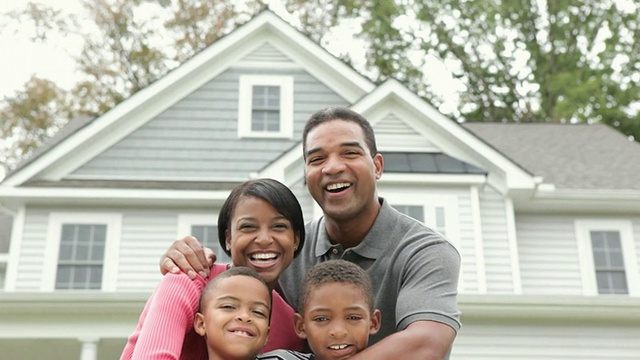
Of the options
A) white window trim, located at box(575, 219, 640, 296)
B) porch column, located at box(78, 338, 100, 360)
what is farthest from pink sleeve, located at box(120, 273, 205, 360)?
white window trim, located at box(575, 219, 640, 296)

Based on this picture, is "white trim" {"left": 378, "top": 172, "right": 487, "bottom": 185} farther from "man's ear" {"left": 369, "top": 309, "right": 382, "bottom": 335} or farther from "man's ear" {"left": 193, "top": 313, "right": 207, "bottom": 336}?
"man's ear" {"left": 193, "top": 313, "right": 207, "bottom": 336}

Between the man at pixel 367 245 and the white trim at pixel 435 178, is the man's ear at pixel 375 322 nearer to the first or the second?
the man at pixel 367 245

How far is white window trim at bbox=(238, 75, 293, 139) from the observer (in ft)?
42.3

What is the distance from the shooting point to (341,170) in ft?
10.4

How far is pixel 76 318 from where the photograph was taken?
910 centimetres

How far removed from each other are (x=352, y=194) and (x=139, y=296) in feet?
20.1

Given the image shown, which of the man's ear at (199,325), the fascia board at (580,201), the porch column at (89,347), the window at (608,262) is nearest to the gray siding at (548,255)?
the fascia board at (580,201)

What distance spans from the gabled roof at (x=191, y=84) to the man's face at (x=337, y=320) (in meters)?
9.99

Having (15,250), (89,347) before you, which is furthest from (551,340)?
(15,250)

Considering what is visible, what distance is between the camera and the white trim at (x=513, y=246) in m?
11.6

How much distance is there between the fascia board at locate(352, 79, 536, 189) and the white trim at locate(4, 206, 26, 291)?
532 cm

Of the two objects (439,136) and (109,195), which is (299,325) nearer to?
(109,195)

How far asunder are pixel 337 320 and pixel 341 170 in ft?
2.06

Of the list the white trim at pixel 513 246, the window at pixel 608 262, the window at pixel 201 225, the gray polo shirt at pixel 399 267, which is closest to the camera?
the gray polo shirt at pixel 399 267
